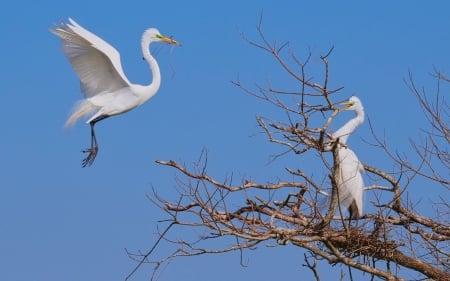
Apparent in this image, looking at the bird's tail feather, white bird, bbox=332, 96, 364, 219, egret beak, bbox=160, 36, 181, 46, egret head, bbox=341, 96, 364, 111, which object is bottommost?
white bird, bbox=332, 96, 364, 219

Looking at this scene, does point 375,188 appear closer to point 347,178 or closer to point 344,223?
point 344,223

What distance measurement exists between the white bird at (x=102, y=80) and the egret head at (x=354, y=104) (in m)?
2.84

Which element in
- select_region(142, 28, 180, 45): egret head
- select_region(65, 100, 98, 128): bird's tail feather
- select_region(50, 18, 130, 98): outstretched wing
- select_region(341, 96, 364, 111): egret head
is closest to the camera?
select_region(341, 96, 364, 111): egret head

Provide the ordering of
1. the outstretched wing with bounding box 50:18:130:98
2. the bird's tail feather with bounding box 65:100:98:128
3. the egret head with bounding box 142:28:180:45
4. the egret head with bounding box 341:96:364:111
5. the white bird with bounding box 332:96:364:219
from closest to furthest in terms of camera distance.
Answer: the white bird with bounding box 332:96:364:219, the egret head with bounding box 341:96:364:111, the outstretched wing with bounding box 50:18:130:98, the bird's tail feather with bounding box 65:100:98:128, the egret head with bounding box 142:28:180:45

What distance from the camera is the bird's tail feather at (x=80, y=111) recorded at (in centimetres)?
1146

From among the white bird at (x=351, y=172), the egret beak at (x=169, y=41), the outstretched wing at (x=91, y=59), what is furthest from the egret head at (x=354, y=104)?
the egret beak at (x=169, y=41)

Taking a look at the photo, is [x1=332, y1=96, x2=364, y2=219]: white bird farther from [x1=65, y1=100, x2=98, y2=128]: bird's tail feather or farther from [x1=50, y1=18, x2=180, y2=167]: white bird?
[x1=65, y1=100, x2=98, y2=128]: bird's tail feather

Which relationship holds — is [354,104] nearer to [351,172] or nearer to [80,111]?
[351,172]

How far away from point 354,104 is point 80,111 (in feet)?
11.8

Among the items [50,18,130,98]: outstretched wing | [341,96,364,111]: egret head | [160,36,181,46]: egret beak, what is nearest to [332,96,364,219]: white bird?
[341,96,364,111]: egret head

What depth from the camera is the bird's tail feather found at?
11464 mm

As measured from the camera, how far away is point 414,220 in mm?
7773

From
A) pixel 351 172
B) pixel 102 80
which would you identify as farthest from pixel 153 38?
pixel 351 172

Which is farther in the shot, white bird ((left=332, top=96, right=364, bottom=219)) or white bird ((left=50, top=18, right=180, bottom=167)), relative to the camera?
white bird ((left=50, top=18, right=180, bottom=167))
